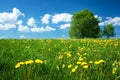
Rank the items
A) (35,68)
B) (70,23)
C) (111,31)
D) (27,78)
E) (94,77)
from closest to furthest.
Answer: (27,78) < (94,77) < (35,68) < (70,23) < (111,31)

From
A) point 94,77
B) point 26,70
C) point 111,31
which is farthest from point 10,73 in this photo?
point 111,31

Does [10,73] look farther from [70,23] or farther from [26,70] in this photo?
[70,23]

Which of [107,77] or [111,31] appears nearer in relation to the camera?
[107,77]

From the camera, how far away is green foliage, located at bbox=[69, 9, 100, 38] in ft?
242

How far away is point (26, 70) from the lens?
162 inches

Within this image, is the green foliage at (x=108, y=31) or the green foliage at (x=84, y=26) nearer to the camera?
the green foliage at (x=84, y=26)

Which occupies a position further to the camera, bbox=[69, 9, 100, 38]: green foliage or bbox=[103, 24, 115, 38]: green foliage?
bbox=[103, 24, 115, 38]: green foliage

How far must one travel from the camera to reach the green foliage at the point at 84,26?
73.8 metres

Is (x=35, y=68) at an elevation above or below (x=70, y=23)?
below

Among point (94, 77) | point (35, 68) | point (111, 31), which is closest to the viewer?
point (94, 77)

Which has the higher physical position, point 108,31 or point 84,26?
point 84,26

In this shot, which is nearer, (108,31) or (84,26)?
(84,26)

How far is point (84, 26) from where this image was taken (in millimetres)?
75250

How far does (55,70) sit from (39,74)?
45 cm
